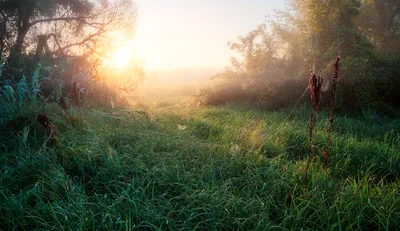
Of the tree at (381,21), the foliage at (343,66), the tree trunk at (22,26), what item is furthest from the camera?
the tree at (381,21)

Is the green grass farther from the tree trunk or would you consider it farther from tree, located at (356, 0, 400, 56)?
tree, located at (356, 0, 400, 56)

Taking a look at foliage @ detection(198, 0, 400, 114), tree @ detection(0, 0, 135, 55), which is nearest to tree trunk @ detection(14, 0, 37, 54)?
tree @ detection(0, 0, 135, 55)

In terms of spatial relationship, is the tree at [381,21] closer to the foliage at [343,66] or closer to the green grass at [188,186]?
the foliage at [343,66]

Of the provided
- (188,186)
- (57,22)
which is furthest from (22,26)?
(188,186)

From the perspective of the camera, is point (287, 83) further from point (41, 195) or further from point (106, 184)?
point (41, 195)

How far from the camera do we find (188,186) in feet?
8.07

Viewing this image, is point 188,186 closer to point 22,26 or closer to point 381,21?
point 22,26

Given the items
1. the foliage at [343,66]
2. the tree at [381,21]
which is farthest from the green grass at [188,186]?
the tree at [381,21]

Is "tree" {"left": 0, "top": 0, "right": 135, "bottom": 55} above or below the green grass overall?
above

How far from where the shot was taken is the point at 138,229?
1.88 m

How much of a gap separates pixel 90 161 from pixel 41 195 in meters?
0.67

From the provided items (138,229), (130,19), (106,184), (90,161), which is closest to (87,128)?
(90,161)

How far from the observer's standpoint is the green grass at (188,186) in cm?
197

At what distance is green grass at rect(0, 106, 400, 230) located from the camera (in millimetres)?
1974
